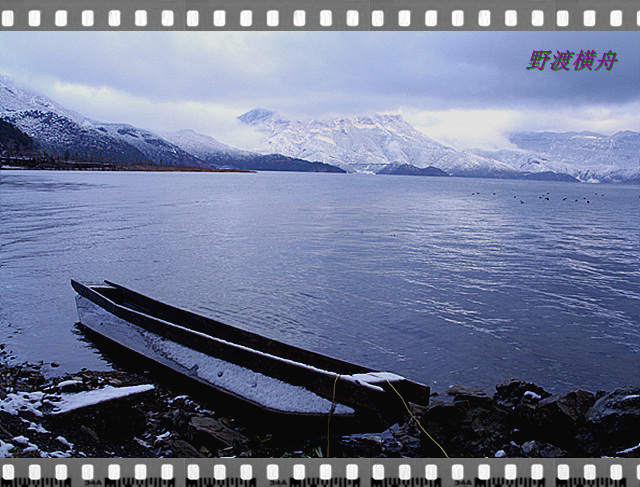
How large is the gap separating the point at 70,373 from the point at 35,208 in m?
33.2

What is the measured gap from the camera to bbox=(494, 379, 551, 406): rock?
8981 millimetres

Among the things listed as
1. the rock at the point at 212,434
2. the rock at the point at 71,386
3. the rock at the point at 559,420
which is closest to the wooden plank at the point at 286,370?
the rock at the point at 212,434

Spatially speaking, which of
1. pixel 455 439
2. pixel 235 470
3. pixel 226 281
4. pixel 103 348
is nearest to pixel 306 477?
pixel 235 470

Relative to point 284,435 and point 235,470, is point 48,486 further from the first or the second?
point 284,435

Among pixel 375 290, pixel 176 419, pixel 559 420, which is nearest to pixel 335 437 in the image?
pixel 176 419

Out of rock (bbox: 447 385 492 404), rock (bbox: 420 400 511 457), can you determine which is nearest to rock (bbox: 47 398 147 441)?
rock (bbox: 420 400 511 457)

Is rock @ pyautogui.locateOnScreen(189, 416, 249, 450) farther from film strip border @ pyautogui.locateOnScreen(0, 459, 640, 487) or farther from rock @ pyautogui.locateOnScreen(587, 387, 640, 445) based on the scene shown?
rock @ pyautogui.locateOnScreen(587, 387, 640, 445)

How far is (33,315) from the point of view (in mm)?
13656

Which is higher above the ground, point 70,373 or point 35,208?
point 35,208

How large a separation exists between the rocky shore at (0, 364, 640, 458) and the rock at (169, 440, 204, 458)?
0.01 meters

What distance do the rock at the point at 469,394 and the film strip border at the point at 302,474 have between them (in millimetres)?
2641

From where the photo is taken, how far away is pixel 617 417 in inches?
281

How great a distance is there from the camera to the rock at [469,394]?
8.11 meters

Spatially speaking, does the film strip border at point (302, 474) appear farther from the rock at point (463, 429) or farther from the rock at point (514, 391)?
the rock at point (514, 391)
